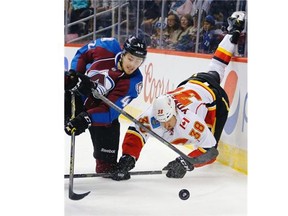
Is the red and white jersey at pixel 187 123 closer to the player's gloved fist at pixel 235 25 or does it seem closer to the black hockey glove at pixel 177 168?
the black hockey glove at pixel 177 168

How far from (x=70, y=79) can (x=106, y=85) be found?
0.57 feet

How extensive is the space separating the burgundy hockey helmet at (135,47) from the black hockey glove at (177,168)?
16.9 inches

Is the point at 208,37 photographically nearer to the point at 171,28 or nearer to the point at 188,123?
the point at 171,28

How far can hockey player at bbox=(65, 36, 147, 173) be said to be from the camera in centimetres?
305

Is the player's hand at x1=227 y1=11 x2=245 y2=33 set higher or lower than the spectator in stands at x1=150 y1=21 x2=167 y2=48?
higher

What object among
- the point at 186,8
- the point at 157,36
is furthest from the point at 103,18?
the point at 186,8

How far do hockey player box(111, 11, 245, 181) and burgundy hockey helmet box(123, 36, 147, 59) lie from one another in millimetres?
191

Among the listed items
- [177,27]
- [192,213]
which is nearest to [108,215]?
[192,213]

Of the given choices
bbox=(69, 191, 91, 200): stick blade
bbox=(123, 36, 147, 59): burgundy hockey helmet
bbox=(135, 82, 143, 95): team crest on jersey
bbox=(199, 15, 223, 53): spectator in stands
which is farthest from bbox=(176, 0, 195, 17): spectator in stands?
bbox=(69, 191, 91, 200): stick blade

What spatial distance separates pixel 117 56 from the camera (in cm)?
310

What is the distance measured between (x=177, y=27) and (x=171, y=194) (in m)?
0.69

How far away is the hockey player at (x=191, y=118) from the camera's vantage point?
315cm

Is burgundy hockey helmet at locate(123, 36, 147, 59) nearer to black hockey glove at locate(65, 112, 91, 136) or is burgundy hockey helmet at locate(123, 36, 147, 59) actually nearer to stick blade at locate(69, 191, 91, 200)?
black hockey glove at locate(65, 112, 91, 136)
